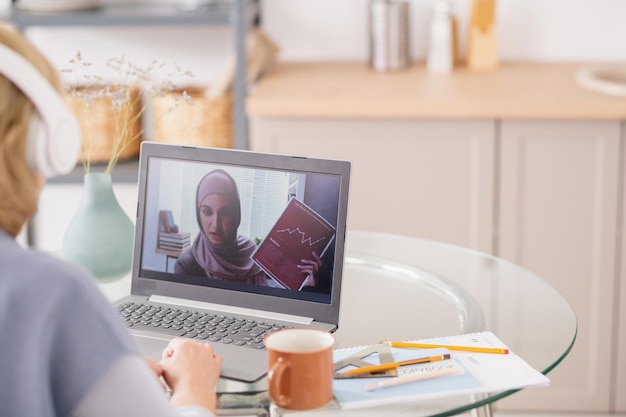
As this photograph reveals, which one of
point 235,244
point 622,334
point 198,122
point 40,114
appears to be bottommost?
Answer: point 622,334

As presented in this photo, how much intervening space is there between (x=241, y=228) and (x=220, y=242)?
43 millimetres

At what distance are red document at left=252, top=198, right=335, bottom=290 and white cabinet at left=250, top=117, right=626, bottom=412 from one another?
3.93 feet

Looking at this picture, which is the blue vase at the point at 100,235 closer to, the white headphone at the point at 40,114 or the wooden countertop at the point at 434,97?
the white headphone at the point at 40,114

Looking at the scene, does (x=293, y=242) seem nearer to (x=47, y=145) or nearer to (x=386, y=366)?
(x=386, y=366)

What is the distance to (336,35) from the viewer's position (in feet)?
10.7

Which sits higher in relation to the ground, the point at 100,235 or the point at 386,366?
the point at 100,235

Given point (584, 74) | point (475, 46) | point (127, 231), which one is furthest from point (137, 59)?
point (127, 231)

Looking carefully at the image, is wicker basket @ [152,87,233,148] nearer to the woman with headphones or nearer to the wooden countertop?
the wooden countertop

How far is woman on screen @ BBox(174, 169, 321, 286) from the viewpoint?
158 cm

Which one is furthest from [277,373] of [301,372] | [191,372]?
[191,372]

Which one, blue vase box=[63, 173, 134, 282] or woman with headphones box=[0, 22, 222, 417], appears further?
blue vase box=[63, 173, 134, 282]

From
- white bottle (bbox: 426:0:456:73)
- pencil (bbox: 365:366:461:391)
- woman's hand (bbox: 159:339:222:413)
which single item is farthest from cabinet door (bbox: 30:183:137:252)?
pencil (bbox: 365:366:461:391)

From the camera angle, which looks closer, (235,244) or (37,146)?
(37,146)

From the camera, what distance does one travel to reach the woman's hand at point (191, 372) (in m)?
1.21
